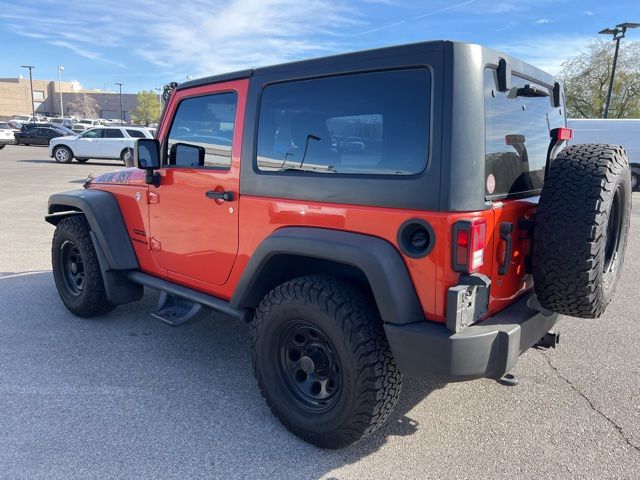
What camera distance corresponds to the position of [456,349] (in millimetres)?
2133

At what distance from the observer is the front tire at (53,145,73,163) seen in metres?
20.8

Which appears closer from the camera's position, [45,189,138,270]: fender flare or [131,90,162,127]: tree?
[45,189,138,270]: fender flare

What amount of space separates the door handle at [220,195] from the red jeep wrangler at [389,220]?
0.09ft

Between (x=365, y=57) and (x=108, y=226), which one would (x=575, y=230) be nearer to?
(x=365, y=57)

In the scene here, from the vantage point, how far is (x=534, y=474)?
2424 millimetres

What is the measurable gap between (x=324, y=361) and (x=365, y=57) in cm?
162

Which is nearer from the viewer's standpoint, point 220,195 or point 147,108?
point 220,195

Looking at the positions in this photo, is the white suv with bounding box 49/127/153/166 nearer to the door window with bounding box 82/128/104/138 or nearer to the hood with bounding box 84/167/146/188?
the door window with bounding box 82/128/104/138

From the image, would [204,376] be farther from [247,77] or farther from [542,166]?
[542,166]

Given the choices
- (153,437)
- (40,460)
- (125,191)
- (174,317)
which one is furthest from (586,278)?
(125,191)

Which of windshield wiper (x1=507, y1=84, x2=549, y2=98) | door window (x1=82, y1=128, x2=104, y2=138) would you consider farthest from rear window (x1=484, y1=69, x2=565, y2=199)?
door window (x1=82, y1=128, x2=104, y2=138)

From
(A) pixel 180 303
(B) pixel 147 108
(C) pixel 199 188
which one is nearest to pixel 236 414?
(A) pixel 180 303

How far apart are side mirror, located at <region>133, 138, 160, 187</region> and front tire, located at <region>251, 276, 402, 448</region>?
1471mm

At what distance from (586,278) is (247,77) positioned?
222 centimetres
